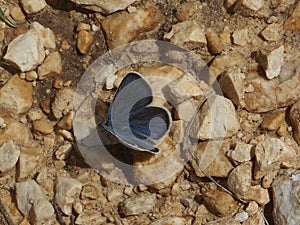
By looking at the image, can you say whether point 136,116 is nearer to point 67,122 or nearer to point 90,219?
point 67,122

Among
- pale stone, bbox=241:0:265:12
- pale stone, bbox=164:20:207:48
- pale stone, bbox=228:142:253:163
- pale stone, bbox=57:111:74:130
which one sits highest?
pale stone, bbox=241:0:265:12

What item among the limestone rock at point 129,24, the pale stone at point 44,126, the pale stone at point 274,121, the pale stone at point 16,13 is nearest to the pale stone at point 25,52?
the pale stone at point 16,13

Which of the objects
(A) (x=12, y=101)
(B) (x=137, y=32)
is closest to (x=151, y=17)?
(B) (x=137, y=32)

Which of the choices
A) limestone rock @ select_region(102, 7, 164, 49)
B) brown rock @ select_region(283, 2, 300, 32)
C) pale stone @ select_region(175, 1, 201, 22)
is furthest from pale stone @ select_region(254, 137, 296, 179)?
limestone rock @ select_region(102, 7, 164, 49)

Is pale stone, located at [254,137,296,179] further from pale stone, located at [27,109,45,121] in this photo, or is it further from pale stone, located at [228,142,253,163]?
pale stone, located at [27,109,45,121]

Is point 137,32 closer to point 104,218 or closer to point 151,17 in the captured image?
point 151,17

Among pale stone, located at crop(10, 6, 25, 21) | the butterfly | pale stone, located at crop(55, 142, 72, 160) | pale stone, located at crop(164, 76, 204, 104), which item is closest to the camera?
the butterfly

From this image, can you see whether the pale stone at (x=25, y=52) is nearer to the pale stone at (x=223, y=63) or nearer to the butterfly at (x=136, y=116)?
the butterfly at (x=136, y=116)
